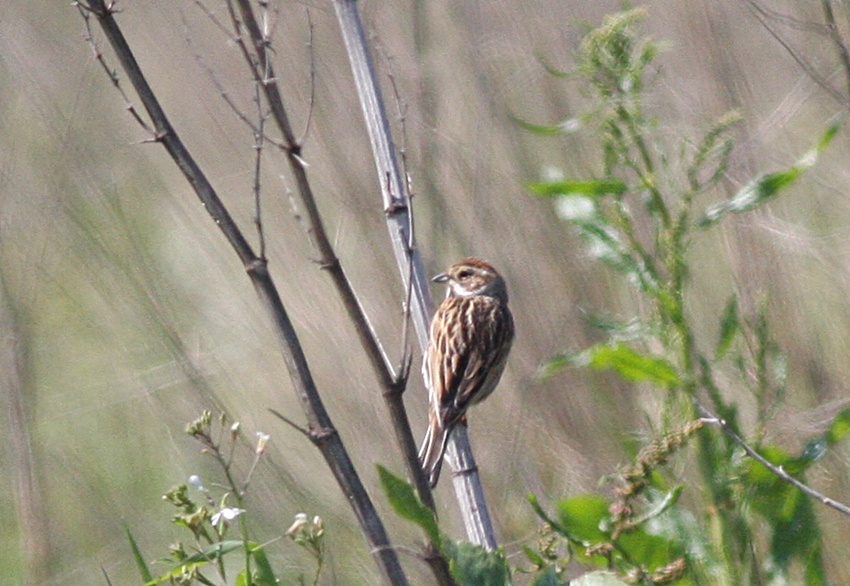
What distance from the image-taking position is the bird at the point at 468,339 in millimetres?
2798

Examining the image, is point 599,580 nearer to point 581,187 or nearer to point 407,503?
point 407,503

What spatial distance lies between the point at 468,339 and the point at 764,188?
1.24m

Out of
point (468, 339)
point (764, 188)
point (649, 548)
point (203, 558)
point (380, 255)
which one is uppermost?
point (380, 255)

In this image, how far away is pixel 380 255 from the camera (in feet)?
10.9

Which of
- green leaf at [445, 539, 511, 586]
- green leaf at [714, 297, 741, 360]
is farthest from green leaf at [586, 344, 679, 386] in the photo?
green leaf at [445, 539, 511, 586]

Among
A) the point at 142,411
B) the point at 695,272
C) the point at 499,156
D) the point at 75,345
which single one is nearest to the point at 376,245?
the point at 499,156

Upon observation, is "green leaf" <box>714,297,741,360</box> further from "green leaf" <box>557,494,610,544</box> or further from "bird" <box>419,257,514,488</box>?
"bird" <box>419,257,514,488</box>

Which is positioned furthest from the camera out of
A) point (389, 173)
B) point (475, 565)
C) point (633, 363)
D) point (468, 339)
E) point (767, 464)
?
point (468, 339)

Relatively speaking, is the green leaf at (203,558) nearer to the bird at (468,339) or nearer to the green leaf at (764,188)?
the green leaf at (764,188)

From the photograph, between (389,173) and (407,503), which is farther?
(389,173)

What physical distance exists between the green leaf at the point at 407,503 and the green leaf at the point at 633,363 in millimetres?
521

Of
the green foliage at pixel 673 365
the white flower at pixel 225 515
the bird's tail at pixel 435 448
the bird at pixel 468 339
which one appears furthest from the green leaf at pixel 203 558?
the bird at pixel 468 339

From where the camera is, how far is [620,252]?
1.90 meters

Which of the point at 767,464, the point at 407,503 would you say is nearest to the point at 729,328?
the point at 767,464
